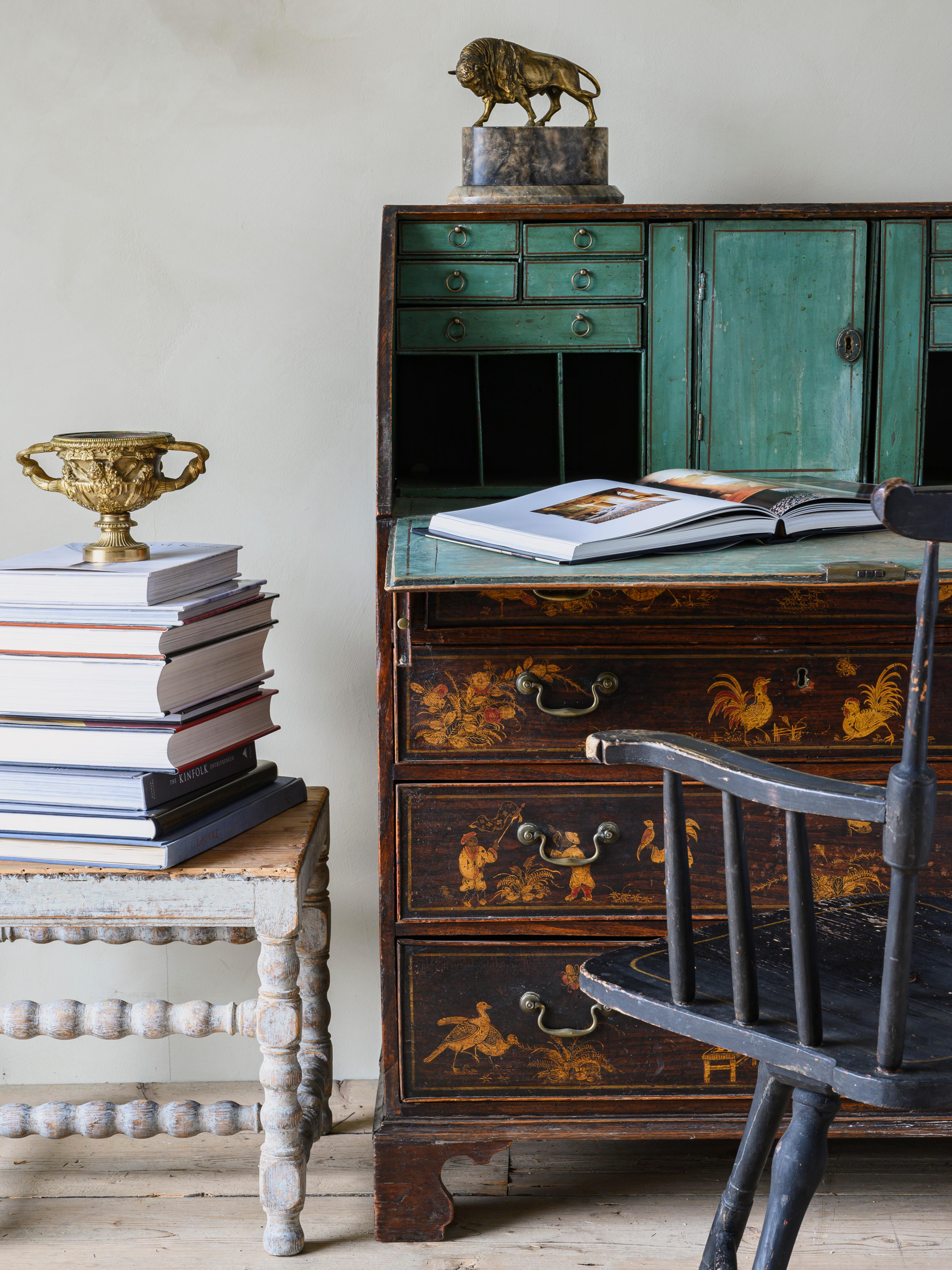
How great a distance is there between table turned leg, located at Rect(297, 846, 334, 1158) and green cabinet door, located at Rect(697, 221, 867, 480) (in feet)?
3.08

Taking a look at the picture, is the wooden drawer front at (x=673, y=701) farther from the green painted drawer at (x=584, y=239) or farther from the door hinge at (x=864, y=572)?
the green painted drawer at (x=584, y=239)

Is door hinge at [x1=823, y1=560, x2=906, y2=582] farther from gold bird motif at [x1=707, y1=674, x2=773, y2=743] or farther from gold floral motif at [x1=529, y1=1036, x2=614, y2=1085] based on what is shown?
gold floral motif at [x1=529, y1=1036, x2=614, y2=1085]

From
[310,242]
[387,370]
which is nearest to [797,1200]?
[387,370]

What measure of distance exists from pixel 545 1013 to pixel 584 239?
1149 mm

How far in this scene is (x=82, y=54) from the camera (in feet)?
6.74

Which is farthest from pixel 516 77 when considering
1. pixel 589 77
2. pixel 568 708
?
pixel 568 708

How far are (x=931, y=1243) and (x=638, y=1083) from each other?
0.50 m

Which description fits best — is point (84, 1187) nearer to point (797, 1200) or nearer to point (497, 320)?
point (797, 1200)

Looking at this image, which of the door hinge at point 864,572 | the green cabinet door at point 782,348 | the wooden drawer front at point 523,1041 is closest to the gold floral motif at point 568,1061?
the wooden drawer front at point 523,1041

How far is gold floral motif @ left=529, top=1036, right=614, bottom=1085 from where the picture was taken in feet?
5.49

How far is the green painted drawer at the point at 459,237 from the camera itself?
180 cm

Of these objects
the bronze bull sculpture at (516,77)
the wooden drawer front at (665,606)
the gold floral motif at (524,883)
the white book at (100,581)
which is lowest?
the gold floral motif at (524,883)

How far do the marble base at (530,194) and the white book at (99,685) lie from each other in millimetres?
809

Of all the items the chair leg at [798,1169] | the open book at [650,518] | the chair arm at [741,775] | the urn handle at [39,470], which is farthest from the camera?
the urn handle at [39,470]
